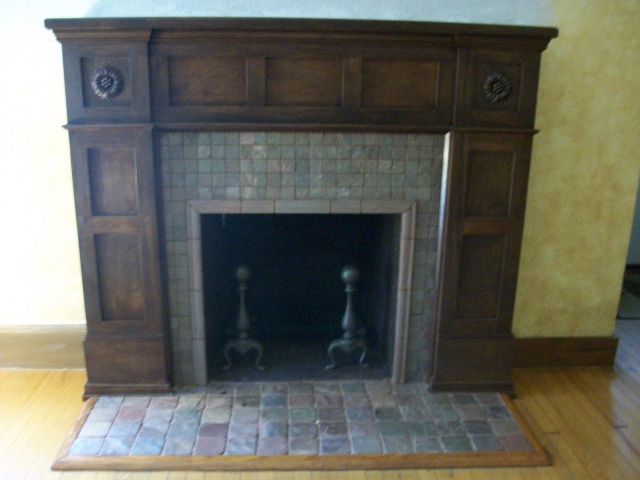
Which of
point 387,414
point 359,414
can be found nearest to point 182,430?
point 359,414

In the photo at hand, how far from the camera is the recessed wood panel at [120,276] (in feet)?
7.11

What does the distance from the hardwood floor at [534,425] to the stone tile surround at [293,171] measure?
2.70ft

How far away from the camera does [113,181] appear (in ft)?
6.89

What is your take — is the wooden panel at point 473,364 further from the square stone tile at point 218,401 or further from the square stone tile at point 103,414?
the square stone tile at point 103,414

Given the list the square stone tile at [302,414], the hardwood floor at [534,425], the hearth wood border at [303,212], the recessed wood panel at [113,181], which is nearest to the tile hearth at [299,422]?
the square stone tile at [302,414]

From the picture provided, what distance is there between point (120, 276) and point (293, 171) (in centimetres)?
93

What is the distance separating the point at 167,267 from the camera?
2232mm

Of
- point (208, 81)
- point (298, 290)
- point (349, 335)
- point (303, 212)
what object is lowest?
point (349, 335)

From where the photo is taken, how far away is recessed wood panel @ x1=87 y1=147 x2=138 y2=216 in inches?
81.7

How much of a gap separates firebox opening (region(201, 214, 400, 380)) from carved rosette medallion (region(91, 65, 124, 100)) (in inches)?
29.3

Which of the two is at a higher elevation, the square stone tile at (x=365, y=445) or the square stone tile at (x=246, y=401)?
the square stone tile at (x=246, y=401)

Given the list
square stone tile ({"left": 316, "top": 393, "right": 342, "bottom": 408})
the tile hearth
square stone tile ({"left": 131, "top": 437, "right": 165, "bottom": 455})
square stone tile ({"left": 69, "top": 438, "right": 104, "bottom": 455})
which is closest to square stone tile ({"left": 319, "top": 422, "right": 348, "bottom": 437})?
the tile hearth

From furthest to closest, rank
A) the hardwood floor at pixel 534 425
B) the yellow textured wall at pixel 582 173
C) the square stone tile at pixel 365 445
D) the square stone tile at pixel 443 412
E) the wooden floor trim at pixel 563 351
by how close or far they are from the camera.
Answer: the wooden floor trim at pixel 563 351
the yellow textured wall at pixel 582 173
the square stone tile at pixel 443 412
the square stone tile at pixel 365 445
the hardwood floor at pixel 534 425

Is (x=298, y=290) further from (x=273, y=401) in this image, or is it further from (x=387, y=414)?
(x=387, y=414)
